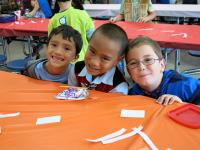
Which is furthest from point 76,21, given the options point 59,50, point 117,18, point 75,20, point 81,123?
point 81,123

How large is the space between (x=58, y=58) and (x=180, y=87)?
2.54 feet

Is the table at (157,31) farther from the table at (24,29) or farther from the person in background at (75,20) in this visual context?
the person in background at (75,20)

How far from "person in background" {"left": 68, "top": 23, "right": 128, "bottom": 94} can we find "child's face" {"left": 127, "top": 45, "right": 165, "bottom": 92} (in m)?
0.10

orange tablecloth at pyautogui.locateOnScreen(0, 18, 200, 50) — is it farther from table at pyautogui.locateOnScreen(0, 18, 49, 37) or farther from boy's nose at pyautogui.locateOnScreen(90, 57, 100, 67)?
boy's nose at pyautogui.locateOnScreen(90, 57, 100, 67)

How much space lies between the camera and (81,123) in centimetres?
102

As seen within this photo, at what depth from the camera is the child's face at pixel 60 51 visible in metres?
1.80

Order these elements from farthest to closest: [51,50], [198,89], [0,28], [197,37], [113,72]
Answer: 1. [0,28]
2. [197,37]
3. [51,50]
4. [113,72]
5. [198,89]

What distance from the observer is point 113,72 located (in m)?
1.57

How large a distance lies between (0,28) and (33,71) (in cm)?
211

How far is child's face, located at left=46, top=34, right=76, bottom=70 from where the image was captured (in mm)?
1797

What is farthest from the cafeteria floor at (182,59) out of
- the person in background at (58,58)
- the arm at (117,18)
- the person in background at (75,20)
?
the person in background at (58,58)

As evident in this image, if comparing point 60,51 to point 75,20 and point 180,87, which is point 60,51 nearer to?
point 180,87

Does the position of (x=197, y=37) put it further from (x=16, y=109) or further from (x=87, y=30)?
(x=16, y=109)

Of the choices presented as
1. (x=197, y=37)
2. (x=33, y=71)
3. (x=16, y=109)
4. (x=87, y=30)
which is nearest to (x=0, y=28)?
(x=87, y=30)
